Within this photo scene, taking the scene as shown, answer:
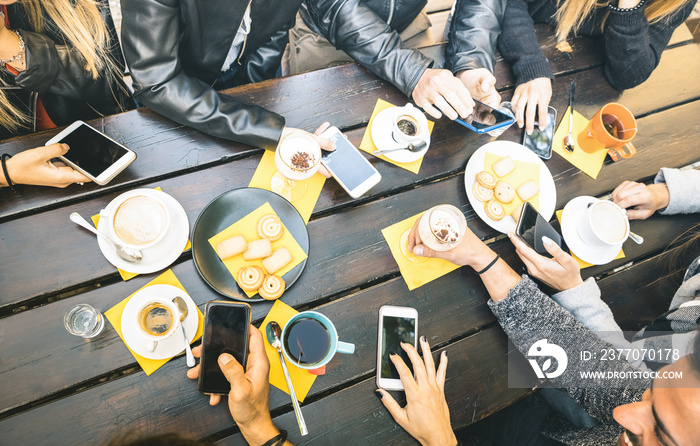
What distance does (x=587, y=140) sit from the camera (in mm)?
1653

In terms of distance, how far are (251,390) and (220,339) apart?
19 cm

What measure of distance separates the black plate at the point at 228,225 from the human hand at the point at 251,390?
0.18m

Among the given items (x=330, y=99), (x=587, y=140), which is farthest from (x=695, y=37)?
(x=330, y=99)

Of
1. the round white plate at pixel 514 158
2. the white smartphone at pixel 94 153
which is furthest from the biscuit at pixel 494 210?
the white smartphone at pixel 94 153

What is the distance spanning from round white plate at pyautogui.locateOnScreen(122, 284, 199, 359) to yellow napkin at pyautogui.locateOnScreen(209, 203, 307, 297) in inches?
7.5

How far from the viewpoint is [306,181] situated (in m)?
1.43

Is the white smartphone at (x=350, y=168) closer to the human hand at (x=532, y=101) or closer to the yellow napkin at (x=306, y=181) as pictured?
the yellow napkin at (x=306, y=181)

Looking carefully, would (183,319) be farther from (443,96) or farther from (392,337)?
(443,96)

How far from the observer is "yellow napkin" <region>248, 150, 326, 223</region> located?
1.40 metres

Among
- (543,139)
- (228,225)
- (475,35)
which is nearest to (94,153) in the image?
(228,225)

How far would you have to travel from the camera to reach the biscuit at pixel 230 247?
1.28 meters

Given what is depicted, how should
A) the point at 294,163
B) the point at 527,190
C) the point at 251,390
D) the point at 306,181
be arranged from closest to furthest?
the point at 251,390
the point at 294,163
the point at 306,181
the point at 527,190

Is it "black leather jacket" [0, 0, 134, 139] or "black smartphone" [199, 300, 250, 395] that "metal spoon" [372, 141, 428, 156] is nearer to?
"black smartphone" [199, 300, 250, 395]

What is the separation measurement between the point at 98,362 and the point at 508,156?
5.66ft
